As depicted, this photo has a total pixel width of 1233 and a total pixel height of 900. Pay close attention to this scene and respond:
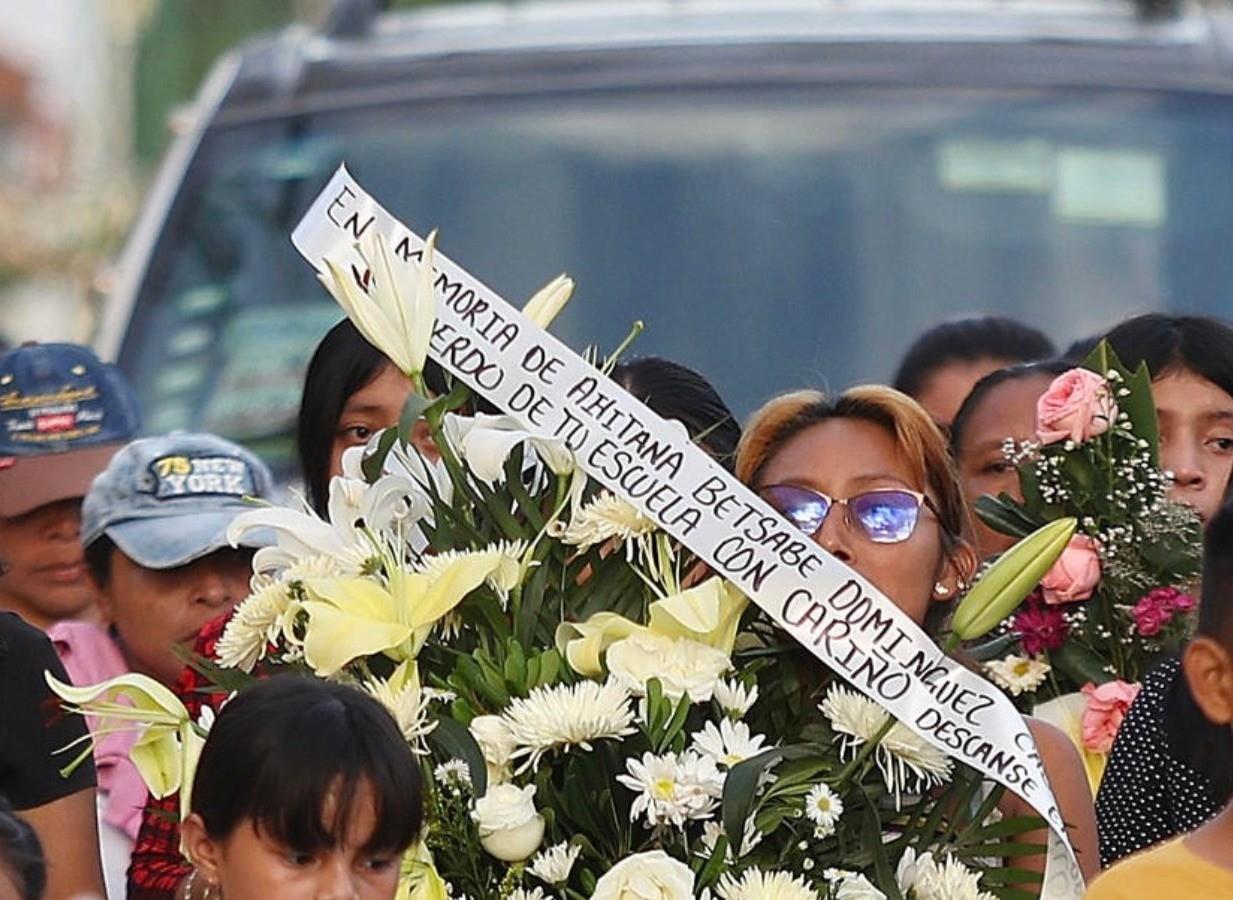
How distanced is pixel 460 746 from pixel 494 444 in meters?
0.43


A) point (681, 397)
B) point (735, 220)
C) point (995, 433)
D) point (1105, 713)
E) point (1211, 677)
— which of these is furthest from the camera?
point (735, 220)

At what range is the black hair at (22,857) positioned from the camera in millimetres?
4016

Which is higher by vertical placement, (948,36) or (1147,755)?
(948,36)

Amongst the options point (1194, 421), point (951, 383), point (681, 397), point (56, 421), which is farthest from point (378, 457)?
point (951, 383)

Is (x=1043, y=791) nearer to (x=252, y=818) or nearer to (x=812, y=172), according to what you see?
(x=252, y=818)

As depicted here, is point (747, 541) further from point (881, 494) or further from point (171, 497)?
Answer: point (171, 497)

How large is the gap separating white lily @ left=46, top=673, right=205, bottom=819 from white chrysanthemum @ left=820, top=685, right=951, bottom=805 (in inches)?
30.6

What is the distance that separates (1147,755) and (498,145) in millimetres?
3624

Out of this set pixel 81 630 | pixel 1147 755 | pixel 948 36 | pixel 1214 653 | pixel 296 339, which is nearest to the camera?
pixel 1214 653

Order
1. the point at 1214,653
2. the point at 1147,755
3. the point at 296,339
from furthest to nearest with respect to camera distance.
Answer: the point at 296,339
the point at 1147,755
the point at 1214,653

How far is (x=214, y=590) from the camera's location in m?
5.73

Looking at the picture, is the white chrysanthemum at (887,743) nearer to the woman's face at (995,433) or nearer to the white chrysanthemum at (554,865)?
the white chrysanthemum at (554,865)

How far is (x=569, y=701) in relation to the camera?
13.2 feet

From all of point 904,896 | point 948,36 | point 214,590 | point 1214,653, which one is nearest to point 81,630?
point 214,590
